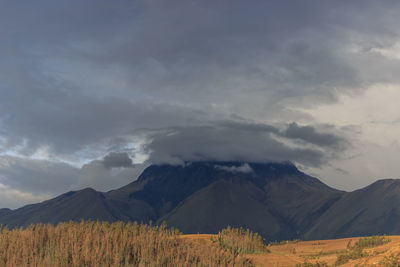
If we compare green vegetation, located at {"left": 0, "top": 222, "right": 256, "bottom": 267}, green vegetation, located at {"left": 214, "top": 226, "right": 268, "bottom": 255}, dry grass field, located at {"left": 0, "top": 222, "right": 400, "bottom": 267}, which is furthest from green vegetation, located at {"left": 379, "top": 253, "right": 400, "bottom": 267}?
green vegetation, located at {"left": 214, "top": 226, "right": 268, "bottom": 255}

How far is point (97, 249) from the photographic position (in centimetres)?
3431

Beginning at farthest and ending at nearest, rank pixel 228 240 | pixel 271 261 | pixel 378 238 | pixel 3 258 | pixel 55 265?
pixel 378 238 → pixel 228 240 → pixel 271 261 → pixel 3 258 → pixel 55 265

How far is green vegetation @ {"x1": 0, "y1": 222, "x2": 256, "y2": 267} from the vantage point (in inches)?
1345

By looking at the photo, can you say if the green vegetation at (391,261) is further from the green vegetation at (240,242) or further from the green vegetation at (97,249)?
the green vegetation at (240,242)

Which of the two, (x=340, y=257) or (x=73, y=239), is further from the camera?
(x=340, y=257)

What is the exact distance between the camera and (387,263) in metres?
38.7

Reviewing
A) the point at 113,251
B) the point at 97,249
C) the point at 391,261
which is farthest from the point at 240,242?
the point at 97,249

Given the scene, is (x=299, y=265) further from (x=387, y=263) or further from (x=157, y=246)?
(x=157, y=246)

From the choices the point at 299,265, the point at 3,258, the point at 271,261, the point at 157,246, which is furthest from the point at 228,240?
the point at 3,258

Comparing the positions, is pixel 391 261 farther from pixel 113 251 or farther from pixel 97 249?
pixel 97 249

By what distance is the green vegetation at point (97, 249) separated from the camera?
34156 millimetres

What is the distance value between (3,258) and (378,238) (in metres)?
57.6

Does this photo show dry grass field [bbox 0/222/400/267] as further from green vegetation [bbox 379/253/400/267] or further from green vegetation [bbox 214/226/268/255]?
green vegetation [bbox 214/226/268/255]

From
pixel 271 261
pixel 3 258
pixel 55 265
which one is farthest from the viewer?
pixel 271 261
